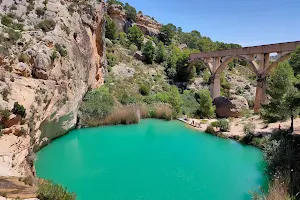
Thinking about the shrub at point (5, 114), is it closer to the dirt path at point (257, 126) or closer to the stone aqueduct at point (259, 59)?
the dirt path at point (257, 126)

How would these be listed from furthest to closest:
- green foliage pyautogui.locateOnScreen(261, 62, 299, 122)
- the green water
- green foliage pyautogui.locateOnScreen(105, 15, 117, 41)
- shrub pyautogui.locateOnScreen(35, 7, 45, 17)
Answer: green foliage pyautogui.locateOnScreen(105, 15, 117, 41), shrub pyautogui.locateOnScreen(35, 7, 45, 17), green foliage pyautogui.locateOnScreen(261, 62, 299, 122), the green water

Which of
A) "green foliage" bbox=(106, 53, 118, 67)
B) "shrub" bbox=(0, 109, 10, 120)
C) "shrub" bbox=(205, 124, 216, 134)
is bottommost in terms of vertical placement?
"shrub" bbox=(205, 124, 216, 134)

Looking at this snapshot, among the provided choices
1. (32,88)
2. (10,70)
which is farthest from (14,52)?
(32,88)

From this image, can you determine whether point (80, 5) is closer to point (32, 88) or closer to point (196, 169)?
point (32, 88)

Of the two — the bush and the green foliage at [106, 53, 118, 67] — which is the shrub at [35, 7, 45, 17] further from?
the green foliage at [106, 53, 118, 67]

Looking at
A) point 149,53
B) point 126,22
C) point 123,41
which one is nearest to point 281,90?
point 149,53

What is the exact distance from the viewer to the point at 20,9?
56.8ft

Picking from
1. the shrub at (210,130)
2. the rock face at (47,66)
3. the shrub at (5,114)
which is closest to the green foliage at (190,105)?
the shrub at (210,130)

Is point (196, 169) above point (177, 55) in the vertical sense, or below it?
below

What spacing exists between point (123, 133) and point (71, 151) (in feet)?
16.2

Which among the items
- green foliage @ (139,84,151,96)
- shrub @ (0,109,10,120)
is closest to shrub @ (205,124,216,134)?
green foliage @ (139,84,151,96)

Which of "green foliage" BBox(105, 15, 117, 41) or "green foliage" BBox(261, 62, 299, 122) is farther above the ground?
"green foliage" BBox(105, 15, 117, 41)

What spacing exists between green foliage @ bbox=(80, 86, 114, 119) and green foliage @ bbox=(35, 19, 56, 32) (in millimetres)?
6684

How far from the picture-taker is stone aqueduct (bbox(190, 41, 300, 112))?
23.7 m
